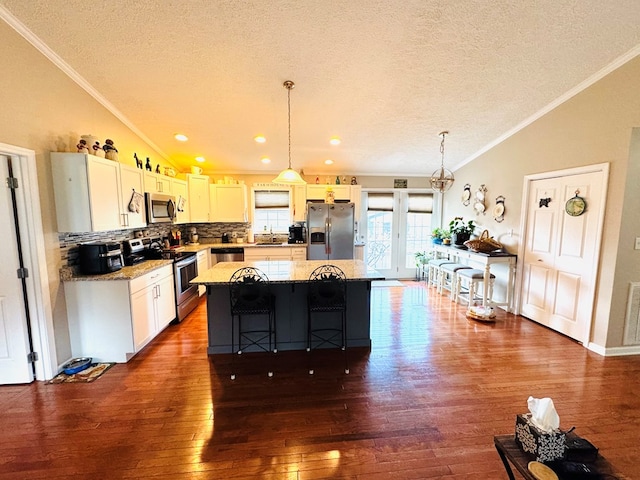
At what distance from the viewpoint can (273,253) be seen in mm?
5352

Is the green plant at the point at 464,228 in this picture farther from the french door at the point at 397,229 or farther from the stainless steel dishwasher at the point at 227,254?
the stainless steel dishwasher at the point at 227,254

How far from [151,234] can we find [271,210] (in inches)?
90.3

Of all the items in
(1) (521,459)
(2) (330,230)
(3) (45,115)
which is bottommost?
(1) (521,459)

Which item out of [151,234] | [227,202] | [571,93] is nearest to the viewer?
[571,93]

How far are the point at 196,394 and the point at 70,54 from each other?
3.32m

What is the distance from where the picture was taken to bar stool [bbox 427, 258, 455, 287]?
5301 millimetres

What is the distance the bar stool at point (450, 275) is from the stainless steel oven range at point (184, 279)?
4287 mm

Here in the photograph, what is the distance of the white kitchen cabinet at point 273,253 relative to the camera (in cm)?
531

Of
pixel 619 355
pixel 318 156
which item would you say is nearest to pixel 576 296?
pixel 619 355

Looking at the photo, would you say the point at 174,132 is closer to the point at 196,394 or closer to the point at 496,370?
the point at 196,394

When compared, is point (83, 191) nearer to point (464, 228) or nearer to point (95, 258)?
point (95, 258)

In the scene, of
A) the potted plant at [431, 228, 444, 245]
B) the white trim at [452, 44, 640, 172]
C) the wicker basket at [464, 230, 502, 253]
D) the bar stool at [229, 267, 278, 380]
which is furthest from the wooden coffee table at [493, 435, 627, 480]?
the potted plant at [431, 228, 444, 245]

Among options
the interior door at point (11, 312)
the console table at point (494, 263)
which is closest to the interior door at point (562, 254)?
the console table at point (494, 263)

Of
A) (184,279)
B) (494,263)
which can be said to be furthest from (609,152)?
(184,279)
